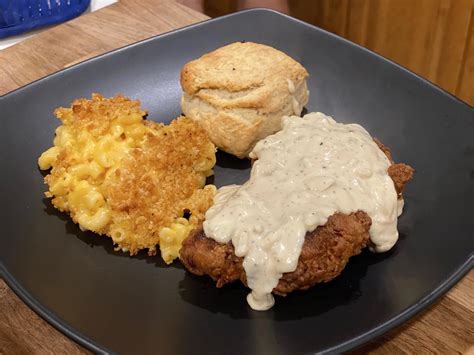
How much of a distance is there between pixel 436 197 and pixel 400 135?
0.88ft

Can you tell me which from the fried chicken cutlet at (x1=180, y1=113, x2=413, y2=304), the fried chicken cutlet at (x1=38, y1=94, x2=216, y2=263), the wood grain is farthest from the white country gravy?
the wood grain

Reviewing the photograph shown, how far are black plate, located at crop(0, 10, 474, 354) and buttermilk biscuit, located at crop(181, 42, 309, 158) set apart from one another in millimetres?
100

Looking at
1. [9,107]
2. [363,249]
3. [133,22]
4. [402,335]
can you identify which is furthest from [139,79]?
[402,335]

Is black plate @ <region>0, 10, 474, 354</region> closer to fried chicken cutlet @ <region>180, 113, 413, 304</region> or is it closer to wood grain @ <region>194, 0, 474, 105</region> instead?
fried chicken cutlet @ <region>180, 113, 413, 304</region>

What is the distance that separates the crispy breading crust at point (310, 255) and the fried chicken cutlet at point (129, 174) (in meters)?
0.12

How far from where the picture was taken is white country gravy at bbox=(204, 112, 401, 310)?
144cm

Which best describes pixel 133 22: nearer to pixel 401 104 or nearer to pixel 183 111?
pixel 183 111

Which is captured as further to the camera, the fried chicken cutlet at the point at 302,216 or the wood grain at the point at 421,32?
the wood grain at the point at 421,32

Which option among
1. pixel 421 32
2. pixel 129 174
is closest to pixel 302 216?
pixel 129 174

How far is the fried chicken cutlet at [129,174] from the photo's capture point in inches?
63.7

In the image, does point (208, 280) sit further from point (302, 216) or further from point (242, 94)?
point (242, 94)

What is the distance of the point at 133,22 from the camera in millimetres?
2637

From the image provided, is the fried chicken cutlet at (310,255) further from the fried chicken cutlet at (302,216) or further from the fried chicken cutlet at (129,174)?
the fried chicken cutlet at (129,174)

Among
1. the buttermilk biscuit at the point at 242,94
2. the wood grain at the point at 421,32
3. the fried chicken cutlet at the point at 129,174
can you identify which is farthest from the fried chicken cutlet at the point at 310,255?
the wood grain at the point at 421,32
